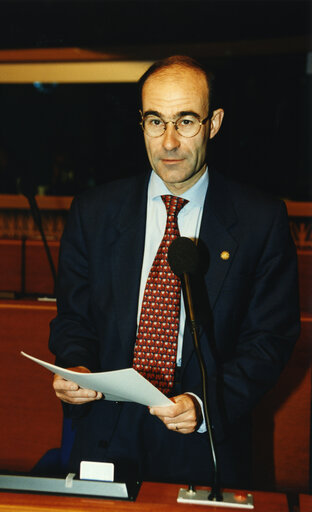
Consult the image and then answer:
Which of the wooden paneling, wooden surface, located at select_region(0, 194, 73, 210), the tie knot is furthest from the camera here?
wooden surface, located at select_region(0, 194, 73, 210)

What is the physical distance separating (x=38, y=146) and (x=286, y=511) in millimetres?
6000

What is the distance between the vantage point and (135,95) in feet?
20.1

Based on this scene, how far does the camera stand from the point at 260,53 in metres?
4.98

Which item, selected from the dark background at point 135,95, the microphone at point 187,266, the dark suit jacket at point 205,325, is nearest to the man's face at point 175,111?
the dark suit jacket at point 205,325

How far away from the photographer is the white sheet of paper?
3.56ft

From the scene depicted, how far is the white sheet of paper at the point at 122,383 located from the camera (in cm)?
108

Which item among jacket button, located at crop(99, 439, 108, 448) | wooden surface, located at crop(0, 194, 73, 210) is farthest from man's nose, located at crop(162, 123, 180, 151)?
wooden surface, located at crop(0, 194, 73, 210)

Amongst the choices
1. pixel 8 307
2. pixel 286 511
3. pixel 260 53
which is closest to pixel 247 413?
pixel 286 511

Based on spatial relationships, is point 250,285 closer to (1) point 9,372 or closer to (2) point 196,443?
(2) point 196,443

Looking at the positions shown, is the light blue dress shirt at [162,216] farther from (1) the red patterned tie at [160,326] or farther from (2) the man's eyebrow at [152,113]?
(2) the man's eyebrow at [152,113]

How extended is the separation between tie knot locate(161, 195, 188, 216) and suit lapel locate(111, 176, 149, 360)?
2.9 inches

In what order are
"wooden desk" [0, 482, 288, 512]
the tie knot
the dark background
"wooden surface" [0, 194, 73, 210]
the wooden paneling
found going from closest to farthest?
"wooden desk" [0, 482, 288, 512] < the tie knot < the wooden paneling < "wooden surface" [0, 194, 73, 210] < the dark background

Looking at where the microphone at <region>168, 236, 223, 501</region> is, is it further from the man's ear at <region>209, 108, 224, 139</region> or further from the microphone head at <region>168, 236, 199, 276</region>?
the man's ear at <region>209, 108, 224, 139</region>

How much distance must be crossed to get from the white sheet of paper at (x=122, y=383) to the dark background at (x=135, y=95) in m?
4.00
